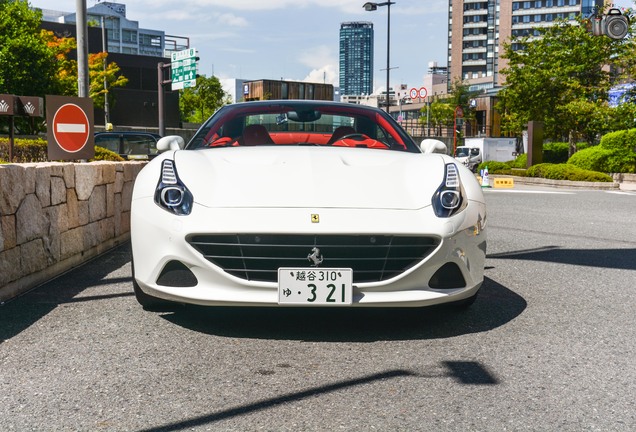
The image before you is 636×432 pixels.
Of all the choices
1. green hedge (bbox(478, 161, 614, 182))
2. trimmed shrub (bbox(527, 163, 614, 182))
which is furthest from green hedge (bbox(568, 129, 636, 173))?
trimmed shrub (bbox(527, 163, 614, 182))

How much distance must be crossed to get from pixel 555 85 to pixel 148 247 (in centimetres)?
3970

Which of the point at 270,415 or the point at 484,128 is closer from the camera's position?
the point at 270,415

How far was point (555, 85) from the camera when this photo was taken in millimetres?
40312

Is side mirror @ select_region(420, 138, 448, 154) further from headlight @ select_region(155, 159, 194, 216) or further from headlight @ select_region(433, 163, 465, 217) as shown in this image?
headlight @ select_region(155, 159, 194, 216)

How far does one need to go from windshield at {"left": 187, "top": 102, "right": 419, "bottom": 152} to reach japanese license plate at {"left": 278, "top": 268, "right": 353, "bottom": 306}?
1601mm

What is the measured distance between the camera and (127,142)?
17969 mm

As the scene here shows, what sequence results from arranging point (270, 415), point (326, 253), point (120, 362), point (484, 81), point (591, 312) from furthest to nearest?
point (484, 81), point (591, 312), point (326, 253), point (120, 362), point (270, 415)

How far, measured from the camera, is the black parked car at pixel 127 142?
17922mm

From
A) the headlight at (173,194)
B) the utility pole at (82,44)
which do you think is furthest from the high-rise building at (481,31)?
the headlight at (173,194)

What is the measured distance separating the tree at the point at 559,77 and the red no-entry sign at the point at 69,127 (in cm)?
3392

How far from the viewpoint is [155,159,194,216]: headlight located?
151 inches

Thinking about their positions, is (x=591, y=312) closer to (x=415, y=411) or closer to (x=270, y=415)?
(x=415, y=411)

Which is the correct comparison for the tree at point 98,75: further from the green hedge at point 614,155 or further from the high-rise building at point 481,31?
the high-rise building at point 481,31

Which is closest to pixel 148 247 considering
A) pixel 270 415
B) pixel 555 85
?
pixel 270 415
